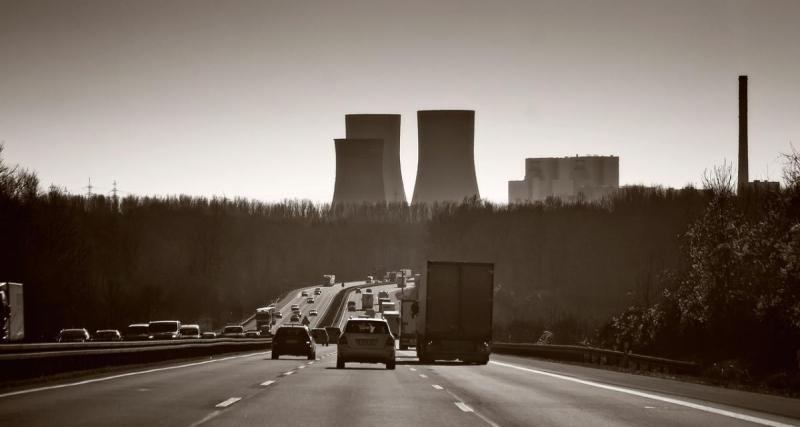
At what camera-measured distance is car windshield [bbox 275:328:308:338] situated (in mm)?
50969

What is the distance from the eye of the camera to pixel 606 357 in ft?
168

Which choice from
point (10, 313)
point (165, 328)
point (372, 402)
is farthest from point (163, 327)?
point (372, 402)

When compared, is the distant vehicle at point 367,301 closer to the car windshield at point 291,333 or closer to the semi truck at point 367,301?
the semi truck at point 367,301

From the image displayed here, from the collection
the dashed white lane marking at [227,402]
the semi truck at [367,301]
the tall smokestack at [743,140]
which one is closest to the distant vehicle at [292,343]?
the dashed white lane marking at [227,402]

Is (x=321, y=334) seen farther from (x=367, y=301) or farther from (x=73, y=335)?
(x=367, y=301)

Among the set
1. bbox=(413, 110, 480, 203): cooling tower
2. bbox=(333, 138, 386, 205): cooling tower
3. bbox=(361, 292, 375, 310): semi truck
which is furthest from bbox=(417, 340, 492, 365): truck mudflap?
bbox=(333, 138, 386, 205): cooling tower

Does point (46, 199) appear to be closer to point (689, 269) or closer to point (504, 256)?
point (689, 269)

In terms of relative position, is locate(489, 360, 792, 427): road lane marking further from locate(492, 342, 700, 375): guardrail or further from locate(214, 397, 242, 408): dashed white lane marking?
locate(492, 342, 700, 375): guardrail

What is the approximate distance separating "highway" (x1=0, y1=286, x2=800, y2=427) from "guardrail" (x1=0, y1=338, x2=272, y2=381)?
3.33 ft

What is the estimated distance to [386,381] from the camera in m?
30.4

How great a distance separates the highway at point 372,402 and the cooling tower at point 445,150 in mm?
130287

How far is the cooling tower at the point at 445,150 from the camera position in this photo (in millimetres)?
161625

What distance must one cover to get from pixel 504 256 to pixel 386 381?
170297 mm

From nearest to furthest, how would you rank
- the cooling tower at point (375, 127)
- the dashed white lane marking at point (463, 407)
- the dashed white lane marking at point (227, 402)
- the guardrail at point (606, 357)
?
the dashed white lane marking at point (463, 407) → the dashed white lane marking at point (227, 402) → the guardrail at point (606, 357) → the cooling tower at point (375, 127)
